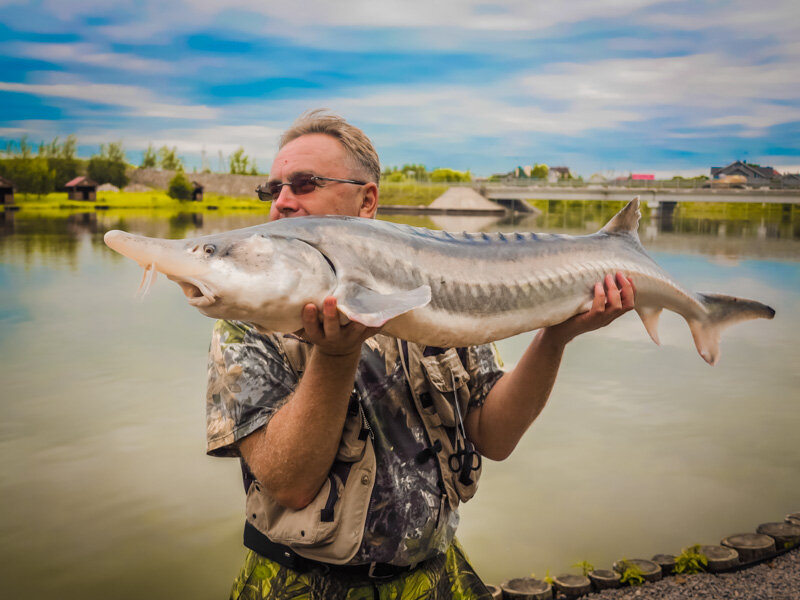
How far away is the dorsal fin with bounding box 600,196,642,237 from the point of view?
197 cm

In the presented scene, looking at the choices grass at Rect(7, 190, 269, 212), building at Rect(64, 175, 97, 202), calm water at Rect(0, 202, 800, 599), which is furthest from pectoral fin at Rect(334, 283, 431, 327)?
building at Rect(64, 175, 97, 202)

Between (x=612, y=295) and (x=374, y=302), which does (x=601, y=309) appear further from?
(x=374, y=302)

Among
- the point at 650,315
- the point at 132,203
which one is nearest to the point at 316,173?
the point at 650,315

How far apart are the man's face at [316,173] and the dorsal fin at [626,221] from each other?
788mm

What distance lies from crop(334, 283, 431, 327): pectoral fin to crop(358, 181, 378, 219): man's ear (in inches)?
19.9

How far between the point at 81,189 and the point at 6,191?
6.59 metres

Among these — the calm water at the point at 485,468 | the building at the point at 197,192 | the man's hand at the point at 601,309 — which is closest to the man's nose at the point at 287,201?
the man's hand at the point at 601,309

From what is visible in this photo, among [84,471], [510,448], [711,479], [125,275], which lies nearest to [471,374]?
[510,448]

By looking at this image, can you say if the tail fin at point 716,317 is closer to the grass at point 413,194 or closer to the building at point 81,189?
the grass at point 413,194

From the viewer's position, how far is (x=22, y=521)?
5.79m

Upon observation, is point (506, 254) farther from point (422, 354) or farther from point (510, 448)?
point (510, 448)

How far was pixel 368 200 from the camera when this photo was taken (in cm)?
180

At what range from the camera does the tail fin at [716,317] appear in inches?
82.0

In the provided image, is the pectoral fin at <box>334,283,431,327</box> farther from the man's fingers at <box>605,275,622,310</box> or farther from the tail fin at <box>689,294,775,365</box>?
the tail fin at <box>689,294,775,365</box>
